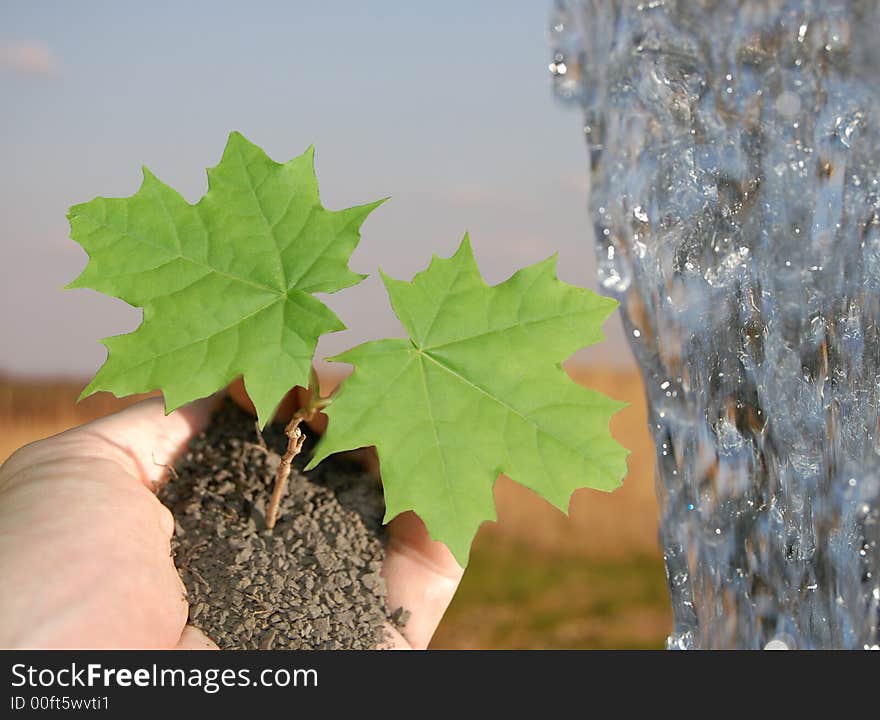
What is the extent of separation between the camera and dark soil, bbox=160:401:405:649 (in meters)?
1.12

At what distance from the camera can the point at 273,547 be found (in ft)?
3.75

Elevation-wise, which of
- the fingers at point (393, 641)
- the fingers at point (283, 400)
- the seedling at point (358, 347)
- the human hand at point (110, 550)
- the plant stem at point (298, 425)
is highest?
the seedling at point (358, 347)

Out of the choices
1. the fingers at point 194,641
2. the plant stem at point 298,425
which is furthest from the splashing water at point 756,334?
the fingers at point 194,641

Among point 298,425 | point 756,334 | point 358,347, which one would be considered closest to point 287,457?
point 298,425

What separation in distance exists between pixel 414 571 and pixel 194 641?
309 mm

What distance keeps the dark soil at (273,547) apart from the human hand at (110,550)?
1.1 inches

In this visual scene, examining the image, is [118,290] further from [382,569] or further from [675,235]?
[675,235]

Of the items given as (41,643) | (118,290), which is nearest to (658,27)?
(118,290)

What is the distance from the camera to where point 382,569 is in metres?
1.25

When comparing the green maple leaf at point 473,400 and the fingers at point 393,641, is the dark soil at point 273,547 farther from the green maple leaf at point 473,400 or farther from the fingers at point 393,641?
the green maple leaf at point 473,400

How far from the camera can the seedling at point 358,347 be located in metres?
0.94

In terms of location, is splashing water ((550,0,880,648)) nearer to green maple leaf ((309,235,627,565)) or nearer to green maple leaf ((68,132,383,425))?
green maple leaf ((309,235,627,565))

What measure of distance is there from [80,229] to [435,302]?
1.30ft

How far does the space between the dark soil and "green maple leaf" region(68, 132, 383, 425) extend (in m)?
0.28
